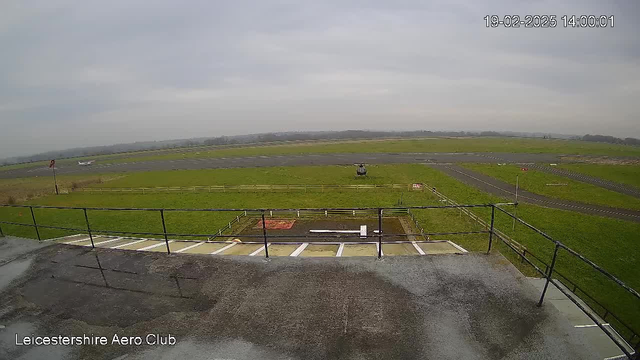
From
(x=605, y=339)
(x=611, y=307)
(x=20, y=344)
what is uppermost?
(x=20, y=344)

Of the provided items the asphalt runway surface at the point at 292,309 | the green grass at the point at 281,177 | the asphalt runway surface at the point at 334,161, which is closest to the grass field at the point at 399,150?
the asphalt runway surface at the point at 334,161

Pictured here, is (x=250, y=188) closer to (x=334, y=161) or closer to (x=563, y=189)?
(x=334, y=161)

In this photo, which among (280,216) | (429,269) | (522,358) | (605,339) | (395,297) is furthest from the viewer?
(280,216)

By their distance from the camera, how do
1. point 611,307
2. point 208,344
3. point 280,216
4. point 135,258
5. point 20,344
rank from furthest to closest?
point 280,216 < point 611,307 < point 135,258 < point 20,344 < point 208,344

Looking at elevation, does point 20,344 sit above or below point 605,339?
above

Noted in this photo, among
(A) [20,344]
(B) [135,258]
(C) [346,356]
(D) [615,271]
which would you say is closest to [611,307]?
(D) [615,271]

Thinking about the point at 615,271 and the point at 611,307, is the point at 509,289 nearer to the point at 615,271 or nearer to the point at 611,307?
the point at 611,307

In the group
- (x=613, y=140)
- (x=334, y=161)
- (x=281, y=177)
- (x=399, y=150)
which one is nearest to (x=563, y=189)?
(x=281, y=177)
